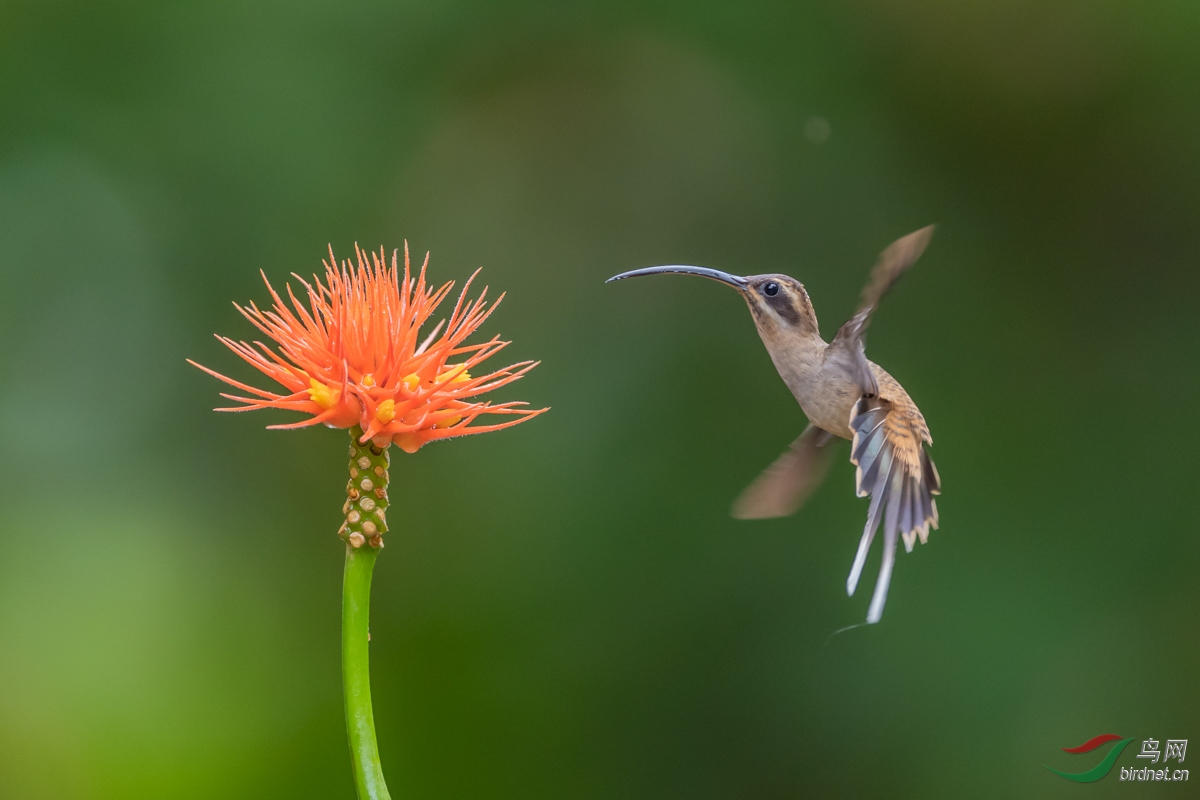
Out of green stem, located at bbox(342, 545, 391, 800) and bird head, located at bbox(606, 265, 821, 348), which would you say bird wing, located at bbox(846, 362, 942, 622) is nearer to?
bird head, located at bbox(606, 265, 821, 348)

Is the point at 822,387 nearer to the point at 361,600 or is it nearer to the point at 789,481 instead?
the point at 789,481

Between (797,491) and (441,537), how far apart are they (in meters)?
1.51

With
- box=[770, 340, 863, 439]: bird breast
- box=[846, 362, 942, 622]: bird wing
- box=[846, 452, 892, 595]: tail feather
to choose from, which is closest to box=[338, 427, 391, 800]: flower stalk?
box=[846, 452, 892, 595]: tail feather

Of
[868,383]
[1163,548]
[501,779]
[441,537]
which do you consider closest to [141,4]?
[441,537]

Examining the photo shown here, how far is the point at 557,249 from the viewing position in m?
2.75

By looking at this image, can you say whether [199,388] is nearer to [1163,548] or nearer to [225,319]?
[225,319]

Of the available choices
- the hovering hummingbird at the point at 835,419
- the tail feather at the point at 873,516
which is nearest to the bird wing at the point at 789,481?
the hovering hummingbird at the point at 835,419

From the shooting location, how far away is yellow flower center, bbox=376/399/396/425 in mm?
670

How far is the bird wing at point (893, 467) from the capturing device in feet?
A: 3.25

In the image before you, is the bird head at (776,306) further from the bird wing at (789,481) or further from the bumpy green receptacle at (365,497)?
the bumpy green receptacle at (365,497)

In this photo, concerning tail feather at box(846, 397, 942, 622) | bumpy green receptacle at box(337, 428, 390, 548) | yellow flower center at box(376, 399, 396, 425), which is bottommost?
bumpy green receptacle at box(337, 428, 390, 548)

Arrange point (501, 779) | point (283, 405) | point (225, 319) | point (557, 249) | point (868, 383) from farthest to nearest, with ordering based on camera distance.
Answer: point (557, 249)
point (225, 319)
point (501, 779)
point (868, 383)
point (283, 405)

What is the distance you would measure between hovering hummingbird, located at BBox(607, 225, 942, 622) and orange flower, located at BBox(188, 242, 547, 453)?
310 mm

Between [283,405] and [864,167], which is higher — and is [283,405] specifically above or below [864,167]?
below
